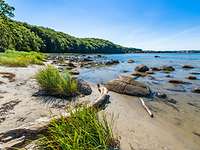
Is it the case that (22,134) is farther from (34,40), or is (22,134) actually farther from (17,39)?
(34,40)

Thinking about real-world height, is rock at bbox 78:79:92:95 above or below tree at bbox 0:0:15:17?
below

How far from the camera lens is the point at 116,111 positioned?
8.38 meters

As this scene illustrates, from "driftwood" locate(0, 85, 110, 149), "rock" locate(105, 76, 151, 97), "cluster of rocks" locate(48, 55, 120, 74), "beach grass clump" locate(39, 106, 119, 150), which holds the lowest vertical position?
"cluster of rocks" locate(48, 55, 120, 74)

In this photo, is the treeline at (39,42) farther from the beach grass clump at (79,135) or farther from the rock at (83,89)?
the beach grass clump at (79,135)

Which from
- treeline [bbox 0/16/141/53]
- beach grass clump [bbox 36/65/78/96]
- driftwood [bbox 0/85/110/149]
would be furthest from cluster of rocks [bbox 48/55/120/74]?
driftwood [bbox 0/85/110/149]

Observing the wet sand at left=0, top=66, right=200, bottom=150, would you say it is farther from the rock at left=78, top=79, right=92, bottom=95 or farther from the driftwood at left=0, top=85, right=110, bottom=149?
the rock at left=78, top=79, right=92, bottom=95

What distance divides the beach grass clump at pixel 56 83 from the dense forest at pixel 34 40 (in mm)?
15033

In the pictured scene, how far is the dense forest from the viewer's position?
2459 centimetres

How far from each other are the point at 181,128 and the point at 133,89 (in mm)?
5135

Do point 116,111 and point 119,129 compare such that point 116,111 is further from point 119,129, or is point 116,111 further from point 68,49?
point 68,49

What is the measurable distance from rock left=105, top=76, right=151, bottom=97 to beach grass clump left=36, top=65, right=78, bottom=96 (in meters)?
3.51

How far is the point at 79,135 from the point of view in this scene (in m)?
4.13

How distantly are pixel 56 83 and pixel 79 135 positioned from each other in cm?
570

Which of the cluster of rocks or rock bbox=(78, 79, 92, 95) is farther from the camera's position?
the cluster of rocks
